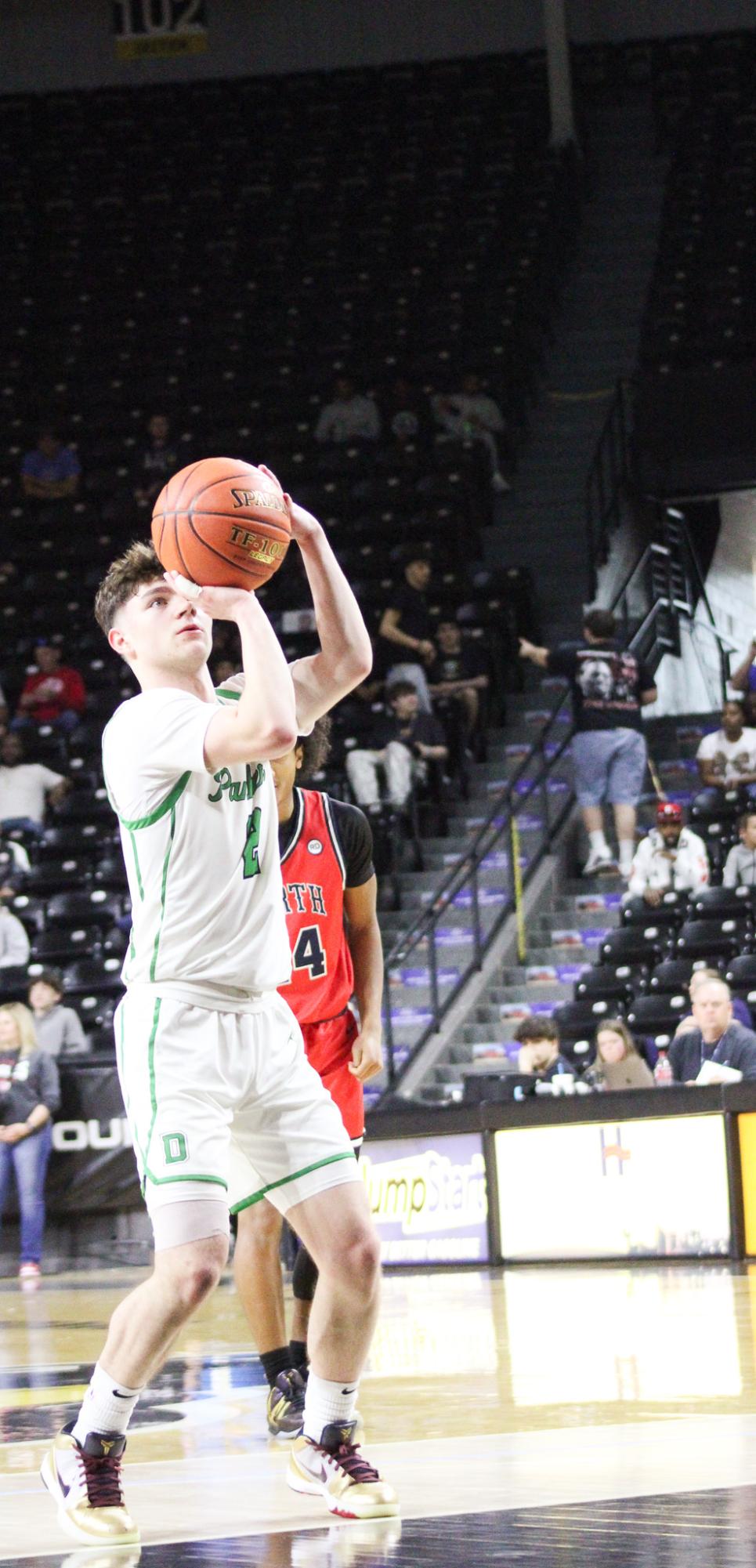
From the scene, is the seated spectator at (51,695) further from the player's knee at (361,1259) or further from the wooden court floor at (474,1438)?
the player's knee at (361,1259)

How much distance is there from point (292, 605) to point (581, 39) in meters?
11.2

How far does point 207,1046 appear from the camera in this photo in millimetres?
4254

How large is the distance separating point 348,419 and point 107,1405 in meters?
17.6

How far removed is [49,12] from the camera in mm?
28125

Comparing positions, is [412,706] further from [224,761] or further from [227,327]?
[224,761]

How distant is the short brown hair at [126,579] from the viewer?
4547mm

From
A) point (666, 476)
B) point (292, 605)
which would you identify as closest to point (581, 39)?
point (666, 476)

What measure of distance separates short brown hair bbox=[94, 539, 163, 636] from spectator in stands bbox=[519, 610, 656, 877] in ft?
35.6

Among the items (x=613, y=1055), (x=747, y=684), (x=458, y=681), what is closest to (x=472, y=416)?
(x=458, y=681)

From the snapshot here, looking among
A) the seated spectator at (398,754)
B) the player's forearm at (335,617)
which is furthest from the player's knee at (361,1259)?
the seated spectator at (398,754)

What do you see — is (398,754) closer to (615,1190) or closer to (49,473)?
(615,1190)

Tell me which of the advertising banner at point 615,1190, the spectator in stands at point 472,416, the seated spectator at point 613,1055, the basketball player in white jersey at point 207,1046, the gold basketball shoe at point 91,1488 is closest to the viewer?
the gold basketball shoe at point 91,1488

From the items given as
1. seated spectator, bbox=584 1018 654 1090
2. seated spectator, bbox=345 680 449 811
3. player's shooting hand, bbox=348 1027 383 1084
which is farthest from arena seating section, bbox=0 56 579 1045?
player's shooting hand, bbox=348 1027 383 1084

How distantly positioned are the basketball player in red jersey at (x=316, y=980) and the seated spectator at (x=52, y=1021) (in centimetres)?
828
